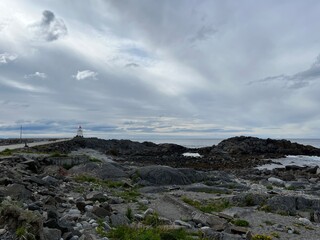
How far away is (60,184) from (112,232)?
8.94m

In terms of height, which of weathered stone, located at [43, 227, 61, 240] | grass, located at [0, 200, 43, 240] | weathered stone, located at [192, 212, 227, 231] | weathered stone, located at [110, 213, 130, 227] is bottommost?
weathered stone, located at [192, 212, 227, 231]

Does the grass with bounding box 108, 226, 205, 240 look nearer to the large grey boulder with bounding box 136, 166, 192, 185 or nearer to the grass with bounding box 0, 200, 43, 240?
the grass with bounding box 0, 200, 43, 240

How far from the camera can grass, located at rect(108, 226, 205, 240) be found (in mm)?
7557

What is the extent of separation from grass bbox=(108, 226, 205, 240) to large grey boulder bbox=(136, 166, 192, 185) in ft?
43.2

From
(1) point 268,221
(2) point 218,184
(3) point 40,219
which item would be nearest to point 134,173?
(2) point 218,184

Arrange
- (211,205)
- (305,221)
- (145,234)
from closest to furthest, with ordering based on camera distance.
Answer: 1. (145,234)
2. (305,221)
3. (211,205)

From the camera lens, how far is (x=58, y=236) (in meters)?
6.98

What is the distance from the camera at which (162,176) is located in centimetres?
2228

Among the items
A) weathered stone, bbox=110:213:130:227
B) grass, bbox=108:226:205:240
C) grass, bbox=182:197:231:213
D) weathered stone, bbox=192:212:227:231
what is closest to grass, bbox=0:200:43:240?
grass, bbox=108:226:205:240

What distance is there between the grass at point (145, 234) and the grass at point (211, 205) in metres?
4.92

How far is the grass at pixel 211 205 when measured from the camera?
13.7 m

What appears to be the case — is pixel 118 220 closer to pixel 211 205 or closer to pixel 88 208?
pixel 88 208

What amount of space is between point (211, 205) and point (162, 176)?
7.68 metres

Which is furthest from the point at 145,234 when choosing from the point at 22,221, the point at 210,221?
the point at 210,221
